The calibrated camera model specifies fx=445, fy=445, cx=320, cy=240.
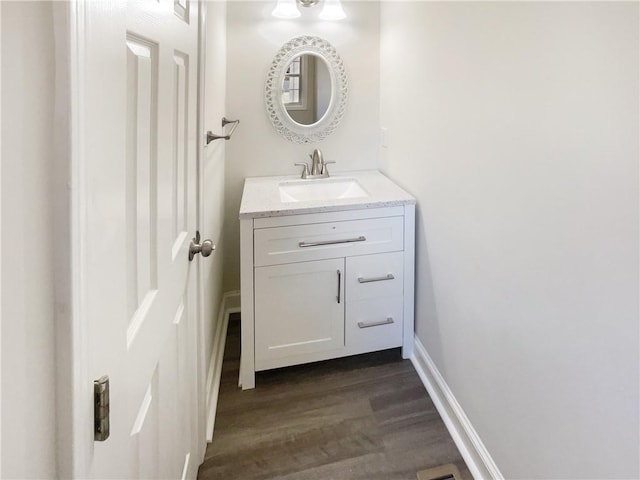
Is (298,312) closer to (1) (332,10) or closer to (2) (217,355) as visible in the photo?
(2) (217,355)

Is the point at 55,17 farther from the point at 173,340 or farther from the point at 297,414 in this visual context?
the point at 297,414

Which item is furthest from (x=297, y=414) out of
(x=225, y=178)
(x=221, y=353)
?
(x=225, y=178)

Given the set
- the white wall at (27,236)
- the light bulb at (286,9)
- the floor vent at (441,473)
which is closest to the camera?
the white wall at (27,236)

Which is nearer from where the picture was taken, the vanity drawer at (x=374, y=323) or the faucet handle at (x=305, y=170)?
the vanity drawer at (x=374, y=323)

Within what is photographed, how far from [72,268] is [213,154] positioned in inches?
60.8

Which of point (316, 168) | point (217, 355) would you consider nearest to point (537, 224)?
point (316, 168)

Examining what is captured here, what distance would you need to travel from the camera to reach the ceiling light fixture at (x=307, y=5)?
7.54 feet

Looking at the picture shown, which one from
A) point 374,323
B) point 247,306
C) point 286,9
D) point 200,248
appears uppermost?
point 286,9

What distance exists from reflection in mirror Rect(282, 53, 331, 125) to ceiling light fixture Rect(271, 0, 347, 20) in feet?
0.69

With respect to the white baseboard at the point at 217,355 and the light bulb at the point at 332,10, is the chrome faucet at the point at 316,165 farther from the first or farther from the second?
the white baseboard at the point at 217,355

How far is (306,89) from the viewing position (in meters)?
2.52

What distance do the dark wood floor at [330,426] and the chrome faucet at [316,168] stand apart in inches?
39.9

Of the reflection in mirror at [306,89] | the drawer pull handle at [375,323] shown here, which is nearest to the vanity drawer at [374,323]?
the drawer pull handle at [375,323]

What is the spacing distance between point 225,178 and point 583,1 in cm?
187
